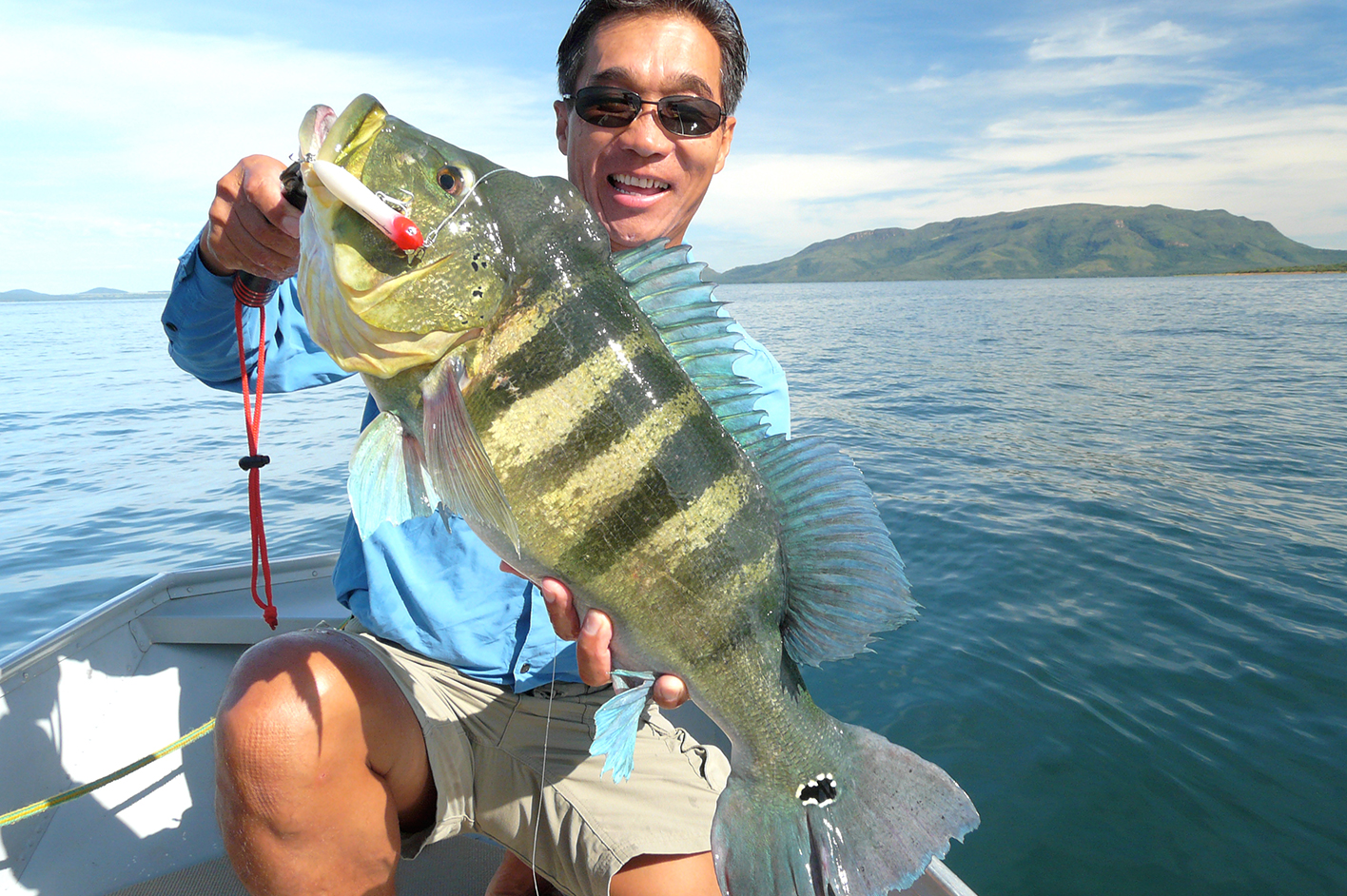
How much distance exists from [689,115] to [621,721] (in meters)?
2.41

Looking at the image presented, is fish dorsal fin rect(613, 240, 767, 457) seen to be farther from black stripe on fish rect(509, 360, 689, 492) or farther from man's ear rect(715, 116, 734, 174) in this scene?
man's ear rect(715, 116, 734, 174)

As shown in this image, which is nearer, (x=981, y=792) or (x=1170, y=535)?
(x=981, y=792)

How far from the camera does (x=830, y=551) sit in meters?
2.11

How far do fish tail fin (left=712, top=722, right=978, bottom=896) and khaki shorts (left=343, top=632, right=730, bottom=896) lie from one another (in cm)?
41

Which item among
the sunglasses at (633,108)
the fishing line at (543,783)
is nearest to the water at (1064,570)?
the fishing line at (543,783)

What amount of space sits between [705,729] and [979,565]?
5878 mm

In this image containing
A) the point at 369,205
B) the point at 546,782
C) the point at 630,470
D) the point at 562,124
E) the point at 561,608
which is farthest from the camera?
the point at 562,124

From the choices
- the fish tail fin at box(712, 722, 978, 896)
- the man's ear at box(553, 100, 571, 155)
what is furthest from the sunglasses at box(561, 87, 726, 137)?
the fish tail fin at box(712, 722, 978, 896)

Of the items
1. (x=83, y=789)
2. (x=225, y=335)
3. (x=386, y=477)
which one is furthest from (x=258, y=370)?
(x=83, y=789)

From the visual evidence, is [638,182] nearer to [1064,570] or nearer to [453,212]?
[453,212]

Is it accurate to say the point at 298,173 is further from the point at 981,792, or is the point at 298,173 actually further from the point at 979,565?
the point at 979,565

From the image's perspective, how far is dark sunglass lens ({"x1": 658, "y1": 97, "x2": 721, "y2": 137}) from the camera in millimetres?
3035

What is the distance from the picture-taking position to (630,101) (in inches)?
119

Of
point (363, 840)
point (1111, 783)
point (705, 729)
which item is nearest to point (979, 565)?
point (1111, 783)
